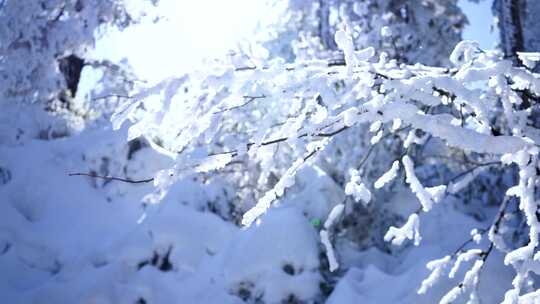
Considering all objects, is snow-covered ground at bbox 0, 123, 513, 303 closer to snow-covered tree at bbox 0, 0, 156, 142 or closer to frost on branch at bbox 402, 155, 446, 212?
snow-covered tree at bbox 0, 0, 156, 142

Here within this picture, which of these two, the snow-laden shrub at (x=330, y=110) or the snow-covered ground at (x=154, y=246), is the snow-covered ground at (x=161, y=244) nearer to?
the snow-covered ground at (x=154, y=246)

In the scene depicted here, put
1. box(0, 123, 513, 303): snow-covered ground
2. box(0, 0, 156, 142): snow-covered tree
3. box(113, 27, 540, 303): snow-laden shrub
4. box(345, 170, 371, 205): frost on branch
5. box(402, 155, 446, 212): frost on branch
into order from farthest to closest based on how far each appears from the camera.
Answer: box(0, 0, 156, 142): snow-covered tree < box(0, 123, 513, 303): snow-covered ground < box(345, 170, 371, 205): frost on branch < box(402, 155, 446, 212): frost on branch < box(113, 27, 540, 303): snow-laden shrub

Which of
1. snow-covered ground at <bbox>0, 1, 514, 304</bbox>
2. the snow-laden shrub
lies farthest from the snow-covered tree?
the snow-laden shrub

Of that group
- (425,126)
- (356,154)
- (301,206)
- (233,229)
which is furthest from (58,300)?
(356,154)

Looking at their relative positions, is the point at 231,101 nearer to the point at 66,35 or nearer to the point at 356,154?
the point at 356,154

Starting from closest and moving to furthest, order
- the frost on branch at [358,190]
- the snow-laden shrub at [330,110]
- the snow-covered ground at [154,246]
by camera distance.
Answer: the snow-laden shrub at [330,110]
the frost on branch at [358,190]
the snow-covered ground at [154,246]

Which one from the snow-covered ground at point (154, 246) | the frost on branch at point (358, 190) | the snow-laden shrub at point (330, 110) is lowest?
the snow-covered ground at point (154, 246)

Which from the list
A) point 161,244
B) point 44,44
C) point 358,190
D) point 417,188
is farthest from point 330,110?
point 44,44

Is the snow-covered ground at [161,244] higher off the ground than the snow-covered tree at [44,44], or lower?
lower

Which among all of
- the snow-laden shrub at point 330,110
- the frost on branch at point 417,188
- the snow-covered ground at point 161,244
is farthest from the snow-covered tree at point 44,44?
the frost on branch at point 417,188

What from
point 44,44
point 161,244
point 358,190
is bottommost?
point 161,244

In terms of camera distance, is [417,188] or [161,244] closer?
[417,188]

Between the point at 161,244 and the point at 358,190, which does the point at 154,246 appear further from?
the point at 358,190

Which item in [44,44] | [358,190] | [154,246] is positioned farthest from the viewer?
Answer: [44,44]
